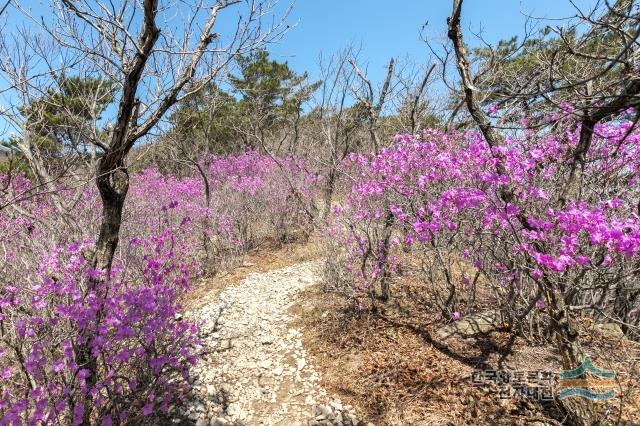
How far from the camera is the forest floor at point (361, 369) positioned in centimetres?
325

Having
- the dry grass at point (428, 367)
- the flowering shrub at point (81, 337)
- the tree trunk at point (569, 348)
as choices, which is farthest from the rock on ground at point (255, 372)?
the tree trunk at point (569, 348)

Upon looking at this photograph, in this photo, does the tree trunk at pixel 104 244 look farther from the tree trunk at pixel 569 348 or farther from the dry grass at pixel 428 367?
the tree trunk at pixel 569 348

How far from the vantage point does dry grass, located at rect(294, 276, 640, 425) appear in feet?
10.2

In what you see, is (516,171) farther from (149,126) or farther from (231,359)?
(231,359)

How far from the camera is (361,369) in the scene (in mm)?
4160

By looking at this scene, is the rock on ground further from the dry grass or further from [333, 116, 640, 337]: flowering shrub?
[333, 116, 640, 337]: flowering shrub

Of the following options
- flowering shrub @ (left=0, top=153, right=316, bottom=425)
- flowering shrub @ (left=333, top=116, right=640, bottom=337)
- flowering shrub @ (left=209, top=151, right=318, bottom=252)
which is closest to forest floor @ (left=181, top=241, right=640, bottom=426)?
flowering shrub @ (left=333, top=116, right=640, bottom=337)

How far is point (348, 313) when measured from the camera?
5375mm

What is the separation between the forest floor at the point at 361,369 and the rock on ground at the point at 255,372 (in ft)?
0.04

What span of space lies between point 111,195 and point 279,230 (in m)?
6.60

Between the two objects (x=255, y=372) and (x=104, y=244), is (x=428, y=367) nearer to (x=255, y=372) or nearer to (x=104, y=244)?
(x=255, y=372)

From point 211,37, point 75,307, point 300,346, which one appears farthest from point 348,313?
point 211,37

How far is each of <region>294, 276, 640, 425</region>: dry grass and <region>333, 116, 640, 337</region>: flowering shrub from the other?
398mm

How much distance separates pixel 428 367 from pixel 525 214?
1.97m
